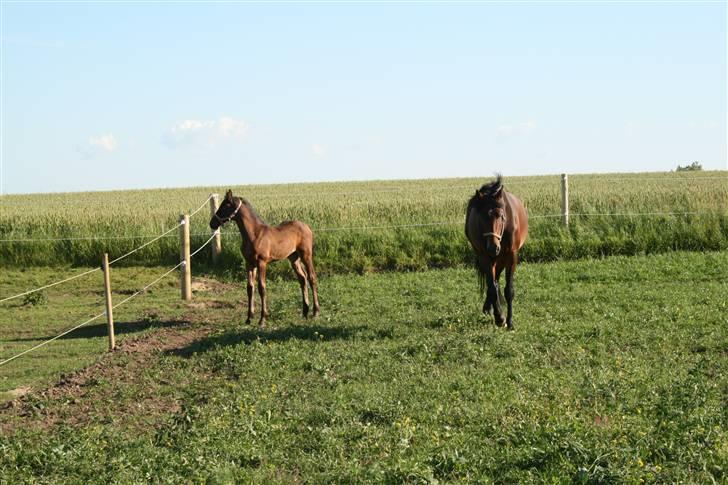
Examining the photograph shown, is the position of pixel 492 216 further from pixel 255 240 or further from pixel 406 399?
pixel 255 240

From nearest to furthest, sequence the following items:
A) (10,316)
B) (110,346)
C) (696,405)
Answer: (696,405) → (110,346) → (10,316)

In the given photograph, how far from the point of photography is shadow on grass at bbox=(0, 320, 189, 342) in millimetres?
13521

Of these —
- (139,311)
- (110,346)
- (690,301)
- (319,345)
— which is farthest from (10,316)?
(690,301)

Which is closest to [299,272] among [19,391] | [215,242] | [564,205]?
[19,391]

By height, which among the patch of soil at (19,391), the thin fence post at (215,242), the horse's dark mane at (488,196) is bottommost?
the patch of soil at (19,391)

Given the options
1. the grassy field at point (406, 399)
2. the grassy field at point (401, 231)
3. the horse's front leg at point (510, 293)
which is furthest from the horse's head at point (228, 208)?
the grassy field at point (401, 231)

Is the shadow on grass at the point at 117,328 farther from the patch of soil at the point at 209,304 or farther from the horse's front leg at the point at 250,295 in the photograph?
the patch of soil at the point at 209,304

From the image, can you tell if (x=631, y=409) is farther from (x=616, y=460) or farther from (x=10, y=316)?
(x=10, y=316)

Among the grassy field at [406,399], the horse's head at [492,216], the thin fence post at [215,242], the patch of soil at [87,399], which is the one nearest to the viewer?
the grassy field at [406,399]

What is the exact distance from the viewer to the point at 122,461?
22.2 ft

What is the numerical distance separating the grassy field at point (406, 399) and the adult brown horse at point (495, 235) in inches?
18.5

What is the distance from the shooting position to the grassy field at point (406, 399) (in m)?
6.40

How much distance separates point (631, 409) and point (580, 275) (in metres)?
8.68

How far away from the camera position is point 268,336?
38.8ft
